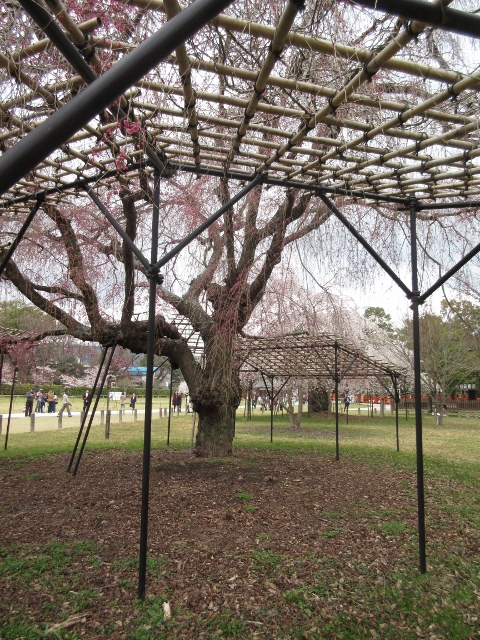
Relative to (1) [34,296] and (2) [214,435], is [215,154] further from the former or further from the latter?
(2) [214,435]

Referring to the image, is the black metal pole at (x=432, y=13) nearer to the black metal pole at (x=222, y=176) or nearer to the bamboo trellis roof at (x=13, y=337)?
the black metal pole at (x=222, y=176)

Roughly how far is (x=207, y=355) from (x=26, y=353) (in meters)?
4.71

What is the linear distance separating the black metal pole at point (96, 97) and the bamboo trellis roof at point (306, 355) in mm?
7143

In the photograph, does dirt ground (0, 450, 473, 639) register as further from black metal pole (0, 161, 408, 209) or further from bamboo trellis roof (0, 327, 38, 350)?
black metal pole (0, 161, 408, 209)

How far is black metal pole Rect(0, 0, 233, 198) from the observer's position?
42.7 inches

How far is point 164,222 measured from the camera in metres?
5.08

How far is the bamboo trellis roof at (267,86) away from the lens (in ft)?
6.86

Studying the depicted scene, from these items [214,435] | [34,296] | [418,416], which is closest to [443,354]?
[214,435]

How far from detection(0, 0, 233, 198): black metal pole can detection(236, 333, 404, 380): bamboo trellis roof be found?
7.14 m

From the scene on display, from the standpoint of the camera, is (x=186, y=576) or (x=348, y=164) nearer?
(x=186, y=576)

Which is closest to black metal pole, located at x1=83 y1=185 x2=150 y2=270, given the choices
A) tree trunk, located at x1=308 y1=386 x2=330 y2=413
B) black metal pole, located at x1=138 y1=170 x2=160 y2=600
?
black metal pole, located at x1=138 y1=170 x2=160 y2=600

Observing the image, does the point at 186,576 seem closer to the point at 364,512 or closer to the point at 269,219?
the point at 364,512

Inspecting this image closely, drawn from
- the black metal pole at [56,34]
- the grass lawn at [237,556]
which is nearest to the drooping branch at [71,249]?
the grass lawn at [237,556]

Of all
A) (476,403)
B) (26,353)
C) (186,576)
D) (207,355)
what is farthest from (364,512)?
(476,403)
